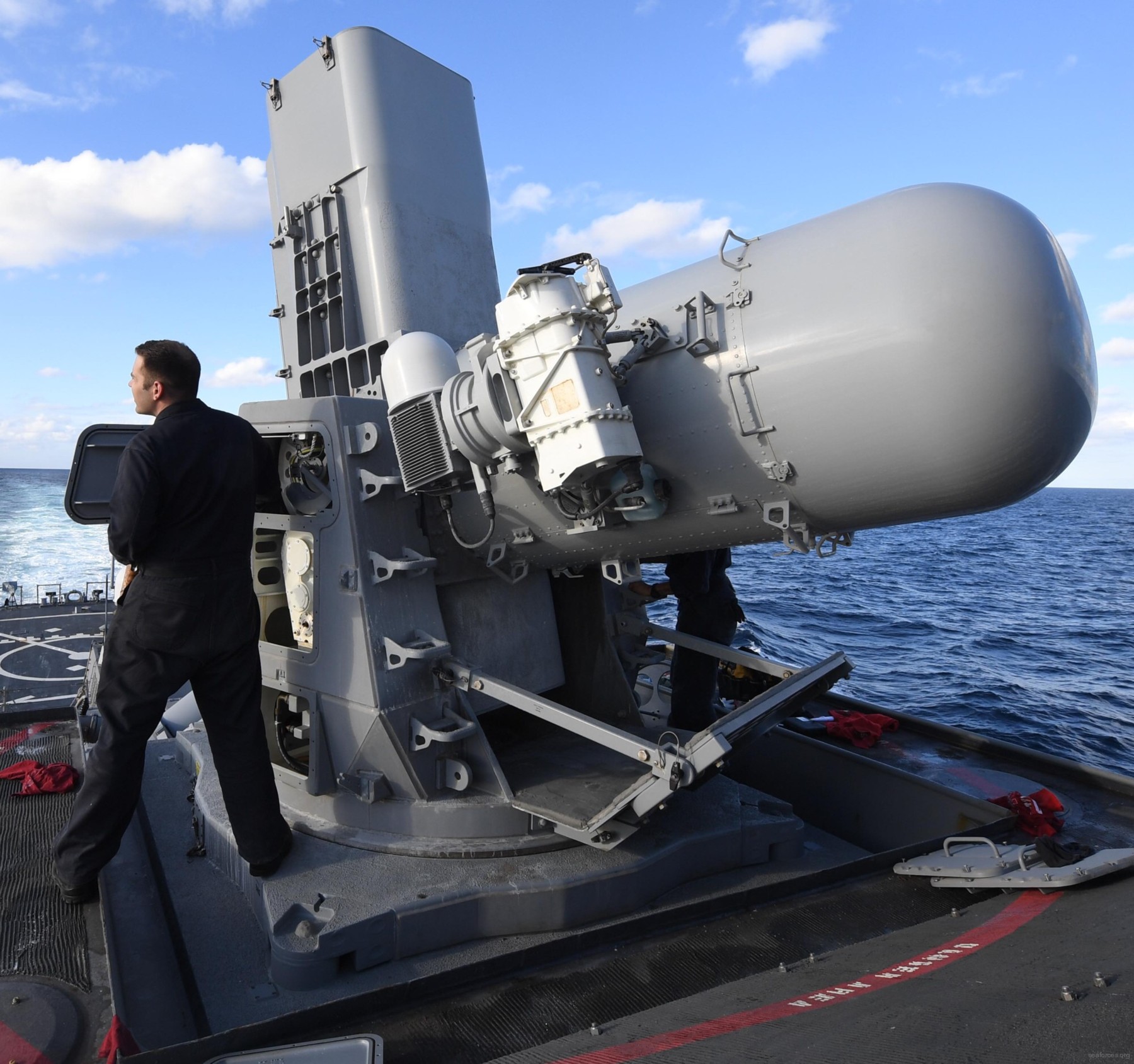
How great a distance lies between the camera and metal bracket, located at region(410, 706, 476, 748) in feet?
14.1

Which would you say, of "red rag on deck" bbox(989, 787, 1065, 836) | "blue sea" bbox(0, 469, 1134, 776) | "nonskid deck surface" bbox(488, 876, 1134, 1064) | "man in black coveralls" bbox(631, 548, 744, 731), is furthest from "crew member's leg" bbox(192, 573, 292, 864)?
"blue sea" bbox(0, 469, 1134, 776)

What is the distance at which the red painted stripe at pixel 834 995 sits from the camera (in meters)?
2.37

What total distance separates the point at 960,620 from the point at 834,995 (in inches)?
754

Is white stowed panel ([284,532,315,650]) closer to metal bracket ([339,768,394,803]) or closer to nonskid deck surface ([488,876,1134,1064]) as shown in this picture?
metal bracket ([339,768,394,803])

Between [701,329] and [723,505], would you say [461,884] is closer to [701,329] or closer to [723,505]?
[723,505]

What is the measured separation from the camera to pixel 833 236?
10.7 ft

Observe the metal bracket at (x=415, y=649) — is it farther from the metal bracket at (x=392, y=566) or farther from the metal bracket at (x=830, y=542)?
the metal bracket at (x=830, y=542)

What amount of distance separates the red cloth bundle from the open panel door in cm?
183

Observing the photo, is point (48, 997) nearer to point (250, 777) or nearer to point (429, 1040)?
point (250, 777)

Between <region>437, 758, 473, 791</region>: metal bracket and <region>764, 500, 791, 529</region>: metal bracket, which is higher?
<region>764, 500, 791, 529</region>: metal bracket

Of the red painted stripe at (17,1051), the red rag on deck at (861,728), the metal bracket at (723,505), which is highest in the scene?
the metal bracket at (723,505)

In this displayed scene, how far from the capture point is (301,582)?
4746mm

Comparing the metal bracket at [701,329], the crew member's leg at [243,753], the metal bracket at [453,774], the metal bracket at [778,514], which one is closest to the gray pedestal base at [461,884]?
the crew member's leg at [243,753]

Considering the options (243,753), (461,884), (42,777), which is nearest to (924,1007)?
(461,884)
